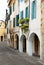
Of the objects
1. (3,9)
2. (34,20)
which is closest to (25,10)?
(34,20)

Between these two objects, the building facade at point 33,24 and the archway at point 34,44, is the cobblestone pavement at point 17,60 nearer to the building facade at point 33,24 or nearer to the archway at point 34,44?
the building facade at point 33,24

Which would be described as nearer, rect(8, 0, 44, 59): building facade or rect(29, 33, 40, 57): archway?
rect(8, 0, 44, 59): building facade

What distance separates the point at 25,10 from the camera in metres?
23.6

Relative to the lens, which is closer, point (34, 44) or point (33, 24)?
point (33, 24)

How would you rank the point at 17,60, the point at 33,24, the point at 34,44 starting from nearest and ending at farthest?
the point at 17,60
the point at 33,24
the point at 34,44

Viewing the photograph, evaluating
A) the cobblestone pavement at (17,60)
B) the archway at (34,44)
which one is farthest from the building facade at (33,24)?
the cobblestone pavement at (17,60)

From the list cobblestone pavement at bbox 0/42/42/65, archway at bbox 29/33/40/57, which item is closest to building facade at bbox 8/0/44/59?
archway at bbox 29/33/40/57

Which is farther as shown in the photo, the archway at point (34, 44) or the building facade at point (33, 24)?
the archway at point (34, 44)

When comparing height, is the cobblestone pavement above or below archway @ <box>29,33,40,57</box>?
below

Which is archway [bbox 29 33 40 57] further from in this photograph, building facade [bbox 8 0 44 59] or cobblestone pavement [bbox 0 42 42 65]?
cobblestone pavement [bbox 0 42 42 65]

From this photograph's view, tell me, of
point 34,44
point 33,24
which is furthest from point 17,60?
point 34,44

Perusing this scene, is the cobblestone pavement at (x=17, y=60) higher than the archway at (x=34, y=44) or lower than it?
lower

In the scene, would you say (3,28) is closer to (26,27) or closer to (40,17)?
(26,27)

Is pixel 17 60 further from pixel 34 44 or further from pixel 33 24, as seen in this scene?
pixel 34 44
